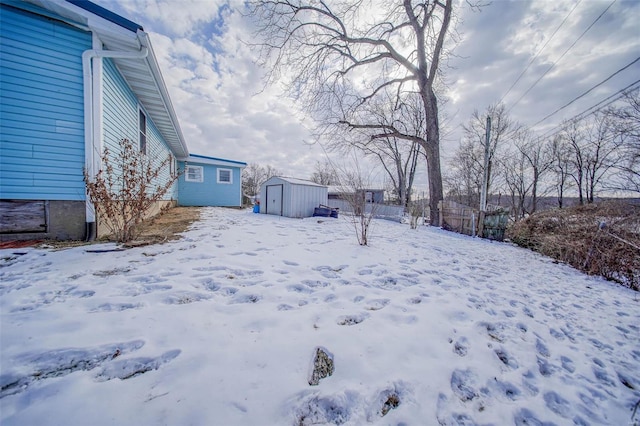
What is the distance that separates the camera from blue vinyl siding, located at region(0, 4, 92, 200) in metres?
3.48

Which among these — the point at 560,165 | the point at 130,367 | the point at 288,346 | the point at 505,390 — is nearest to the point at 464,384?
the point at 505,390

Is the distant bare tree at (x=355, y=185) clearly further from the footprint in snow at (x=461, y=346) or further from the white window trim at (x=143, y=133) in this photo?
the white window trim at (x=143, y=133)

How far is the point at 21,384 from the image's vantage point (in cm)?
112

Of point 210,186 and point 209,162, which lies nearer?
point 209,162

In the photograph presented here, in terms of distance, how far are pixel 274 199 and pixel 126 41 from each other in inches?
282

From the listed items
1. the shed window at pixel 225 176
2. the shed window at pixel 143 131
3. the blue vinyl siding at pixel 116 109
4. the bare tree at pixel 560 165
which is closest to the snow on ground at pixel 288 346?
the blue vinyl siding at pixel 116 109

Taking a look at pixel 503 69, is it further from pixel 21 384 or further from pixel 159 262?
pixel 21 384

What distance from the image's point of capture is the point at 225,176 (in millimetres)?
13594

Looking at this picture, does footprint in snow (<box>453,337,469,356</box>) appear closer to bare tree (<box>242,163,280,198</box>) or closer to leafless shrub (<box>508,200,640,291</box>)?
leafless shrub (<box>508,200,640,291</box>)

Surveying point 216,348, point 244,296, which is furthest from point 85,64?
point 216,348

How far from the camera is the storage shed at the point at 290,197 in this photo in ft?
32.6

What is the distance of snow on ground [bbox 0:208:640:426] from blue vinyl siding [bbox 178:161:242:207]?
10.2 m

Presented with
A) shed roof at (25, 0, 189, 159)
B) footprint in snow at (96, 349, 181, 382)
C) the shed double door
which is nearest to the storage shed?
the shed double door

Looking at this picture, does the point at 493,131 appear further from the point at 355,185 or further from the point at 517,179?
the point at 355,185
